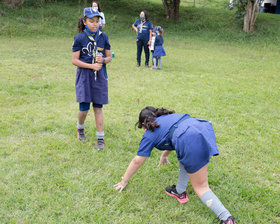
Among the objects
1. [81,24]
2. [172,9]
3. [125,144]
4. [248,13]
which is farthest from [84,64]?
[172,9]

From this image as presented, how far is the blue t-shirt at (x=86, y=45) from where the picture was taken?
10.7ft

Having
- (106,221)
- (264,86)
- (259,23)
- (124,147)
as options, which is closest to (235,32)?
(259,23)

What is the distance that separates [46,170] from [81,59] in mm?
1408

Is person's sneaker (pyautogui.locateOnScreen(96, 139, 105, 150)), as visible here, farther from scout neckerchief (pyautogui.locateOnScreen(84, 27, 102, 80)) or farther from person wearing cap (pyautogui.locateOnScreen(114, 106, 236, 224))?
person wearing cap (pyautogui.locateOnScreen(114, 106, 236, 224))

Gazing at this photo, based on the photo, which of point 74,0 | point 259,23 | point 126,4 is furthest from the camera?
point 126,4

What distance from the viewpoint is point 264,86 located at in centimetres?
686

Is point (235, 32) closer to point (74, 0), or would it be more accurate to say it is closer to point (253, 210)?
point (74, 0)

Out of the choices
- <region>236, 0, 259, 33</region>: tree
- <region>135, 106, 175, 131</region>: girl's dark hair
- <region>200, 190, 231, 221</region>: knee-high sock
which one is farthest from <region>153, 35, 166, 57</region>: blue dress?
<region>236, 0, 259, 33</region>: tree

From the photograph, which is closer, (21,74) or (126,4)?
(21,74)

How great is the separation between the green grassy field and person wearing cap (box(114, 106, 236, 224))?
284 mm

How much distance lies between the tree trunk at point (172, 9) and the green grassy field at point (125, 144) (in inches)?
451

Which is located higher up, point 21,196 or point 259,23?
point 259,23

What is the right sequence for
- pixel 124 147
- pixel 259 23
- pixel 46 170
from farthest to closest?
pixel 259 23 < pixel 124 147 < pixel 46 170

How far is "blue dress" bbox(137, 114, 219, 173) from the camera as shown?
88.8 inches
